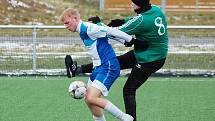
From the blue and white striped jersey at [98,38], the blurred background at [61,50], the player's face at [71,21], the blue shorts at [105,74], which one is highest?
the player's face at [71,21]

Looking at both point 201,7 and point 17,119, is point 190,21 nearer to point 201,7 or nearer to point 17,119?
point 201,7

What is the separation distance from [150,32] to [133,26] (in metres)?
0.23

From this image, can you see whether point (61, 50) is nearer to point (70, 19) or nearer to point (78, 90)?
point (78, 90)

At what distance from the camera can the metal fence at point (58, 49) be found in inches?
555

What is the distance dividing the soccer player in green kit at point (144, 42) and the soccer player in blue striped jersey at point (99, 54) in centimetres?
22

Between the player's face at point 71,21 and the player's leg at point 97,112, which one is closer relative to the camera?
the player's face at point 71,21

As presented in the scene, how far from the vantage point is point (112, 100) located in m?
10.5

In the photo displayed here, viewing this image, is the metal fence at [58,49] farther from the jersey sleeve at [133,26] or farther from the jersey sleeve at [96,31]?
the jersey sleeve at [96,31]

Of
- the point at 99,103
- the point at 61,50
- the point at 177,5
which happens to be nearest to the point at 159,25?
A: the point at 99,103

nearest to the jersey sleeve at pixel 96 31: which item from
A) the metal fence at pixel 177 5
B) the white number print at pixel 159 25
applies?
the white number print at pixel 159 25

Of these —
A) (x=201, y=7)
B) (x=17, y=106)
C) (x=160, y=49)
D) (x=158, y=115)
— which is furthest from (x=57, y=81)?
(x=201, y=7)

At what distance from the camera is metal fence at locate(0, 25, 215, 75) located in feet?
46.2

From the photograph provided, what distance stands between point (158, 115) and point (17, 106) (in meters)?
2.28

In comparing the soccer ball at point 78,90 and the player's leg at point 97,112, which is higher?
Answer: the soccer ball at point 78,90
